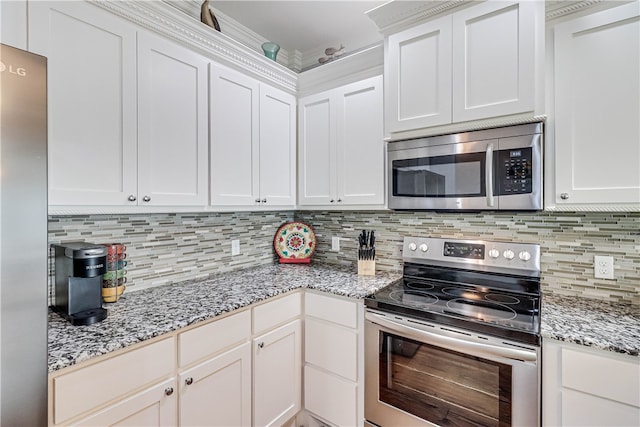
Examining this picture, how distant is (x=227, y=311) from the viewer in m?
1.49

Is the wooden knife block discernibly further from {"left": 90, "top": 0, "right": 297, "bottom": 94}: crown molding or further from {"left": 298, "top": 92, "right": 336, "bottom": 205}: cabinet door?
{"left": 90, "top": 0, "right": 297, "bottom": 94}: crown molding

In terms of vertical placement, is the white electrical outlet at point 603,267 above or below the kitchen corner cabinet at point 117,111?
below

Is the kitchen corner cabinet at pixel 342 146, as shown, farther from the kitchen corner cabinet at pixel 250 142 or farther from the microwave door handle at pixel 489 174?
the microwave door handle at pixel 489 174

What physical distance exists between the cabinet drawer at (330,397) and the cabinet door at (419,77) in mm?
1516

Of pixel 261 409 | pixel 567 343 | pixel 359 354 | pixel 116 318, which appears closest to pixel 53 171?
pixel 116 318

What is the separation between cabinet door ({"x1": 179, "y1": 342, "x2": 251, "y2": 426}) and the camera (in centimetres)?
134

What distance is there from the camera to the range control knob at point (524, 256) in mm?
1704

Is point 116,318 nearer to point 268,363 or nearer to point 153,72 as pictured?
point 268,363

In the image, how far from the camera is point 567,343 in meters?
1.20

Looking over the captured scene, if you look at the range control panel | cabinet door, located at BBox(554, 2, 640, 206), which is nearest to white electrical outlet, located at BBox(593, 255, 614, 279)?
the range control panel

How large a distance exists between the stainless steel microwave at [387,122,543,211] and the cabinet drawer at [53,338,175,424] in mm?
1436

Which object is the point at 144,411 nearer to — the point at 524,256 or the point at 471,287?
the point at 471,287

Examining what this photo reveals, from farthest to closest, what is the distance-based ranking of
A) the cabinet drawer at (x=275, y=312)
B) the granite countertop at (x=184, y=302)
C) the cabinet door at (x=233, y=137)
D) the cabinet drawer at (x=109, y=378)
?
1. the cabinet door at (x=233, y=137)
2. the cabinet drawer at (x=275, y=312)
3. the granite countertop at (x=184, y=302)
4. the cabinet drawer at (x=109, y=378)

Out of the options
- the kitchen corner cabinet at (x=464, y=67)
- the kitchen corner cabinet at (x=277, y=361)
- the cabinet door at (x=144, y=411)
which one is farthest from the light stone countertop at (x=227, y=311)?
the kitchen corner cabinet at (x=464, y=67)
